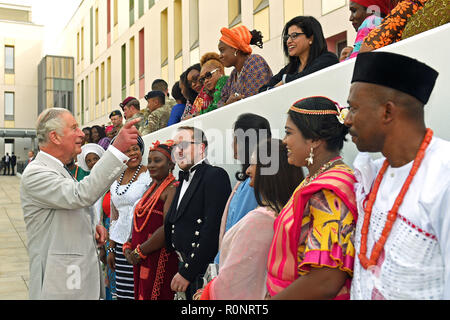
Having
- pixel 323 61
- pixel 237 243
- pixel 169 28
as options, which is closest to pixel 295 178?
pixel 237 243

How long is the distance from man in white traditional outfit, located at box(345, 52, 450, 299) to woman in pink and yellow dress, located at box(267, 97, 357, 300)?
75mm

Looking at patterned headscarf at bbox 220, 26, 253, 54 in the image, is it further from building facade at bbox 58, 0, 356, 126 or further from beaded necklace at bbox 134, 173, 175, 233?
building facade at bbox 58, 0, 356, 126

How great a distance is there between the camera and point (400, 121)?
175 centimetres

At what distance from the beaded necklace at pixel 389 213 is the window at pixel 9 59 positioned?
39451 mm

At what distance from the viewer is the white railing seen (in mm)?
2166

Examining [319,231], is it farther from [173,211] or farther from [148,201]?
[148,201]

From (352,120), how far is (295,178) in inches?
39.4

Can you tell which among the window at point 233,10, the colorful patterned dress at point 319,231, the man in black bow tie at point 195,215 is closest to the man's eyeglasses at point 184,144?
the man in black bow tie at point 195,215

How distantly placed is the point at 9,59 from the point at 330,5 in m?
35.0

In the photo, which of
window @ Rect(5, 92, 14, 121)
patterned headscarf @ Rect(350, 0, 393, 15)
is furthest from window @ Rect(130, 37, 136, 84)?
window @ Rect(5, 92, 14, 121)

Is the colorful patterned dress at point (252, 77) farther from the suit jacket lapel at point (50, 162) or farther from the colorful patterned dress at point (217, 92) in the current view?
the suit jacket lapel at point (50, 162)

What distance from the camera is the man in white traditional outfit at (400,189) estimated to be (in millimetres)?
1632

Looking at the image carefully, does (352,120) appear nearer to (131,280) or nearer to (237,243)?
(237,243)

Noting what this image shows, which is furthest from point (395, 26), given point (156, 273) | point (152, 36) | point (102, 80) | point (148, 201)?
point (102, 80)
